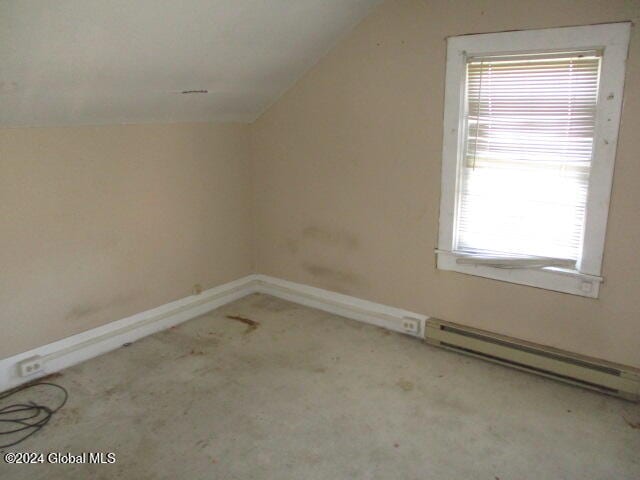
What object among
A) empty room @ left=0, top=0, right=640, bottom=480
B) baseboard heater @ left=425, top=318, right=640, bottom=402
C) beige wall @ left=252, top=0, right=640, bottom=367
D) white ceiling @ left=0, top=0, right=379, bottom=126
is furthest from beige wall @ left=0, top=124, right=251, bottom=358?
baseboard heater @ left=425, top=318, right=640, bottom=402

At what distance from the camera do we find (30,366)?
9.07ft

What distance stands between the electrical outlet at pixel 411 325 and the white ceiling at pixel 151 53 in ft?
6.26

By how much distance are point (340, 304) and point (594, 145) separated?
2003mm

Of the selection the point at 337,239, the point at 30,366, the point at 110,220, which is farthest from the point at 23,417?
the point at 337,239

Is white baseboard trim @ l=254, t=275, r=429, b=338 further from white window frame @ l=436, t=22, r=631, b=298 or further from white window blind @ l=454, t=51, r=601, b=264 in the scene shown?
white window blind @ l=454, t=51, r=601, b=264

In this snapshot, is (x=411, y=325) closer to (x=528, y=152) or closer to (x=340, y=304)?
(x=340, y=304)

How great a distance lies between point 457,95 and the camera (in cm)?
291

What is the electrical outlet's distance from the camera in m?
3.34

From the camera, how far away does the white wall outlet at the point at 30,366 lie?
2.74m

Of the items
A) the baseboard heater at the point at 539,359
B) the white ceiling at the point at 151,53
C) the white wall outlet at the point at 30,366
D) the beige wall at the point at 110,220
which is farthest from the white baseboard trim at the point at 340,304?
the white wall outlet at the point at 30,366

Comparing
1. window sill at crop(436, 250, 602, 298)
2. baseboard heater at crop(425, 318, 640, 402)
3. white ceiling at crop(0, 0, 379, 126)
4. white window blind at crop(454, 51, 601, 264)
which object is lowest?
baseboard heater at crop(425, 318, 640, 402)

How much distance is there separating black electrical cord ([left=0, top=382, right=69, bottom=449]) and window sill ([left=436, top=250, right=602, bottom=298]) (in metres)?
2.46

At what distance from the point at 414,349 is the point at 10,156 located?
8.61ft

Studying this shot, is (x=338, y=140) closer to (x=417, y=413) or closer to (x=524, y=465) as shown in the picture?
(x=417, y=413)
